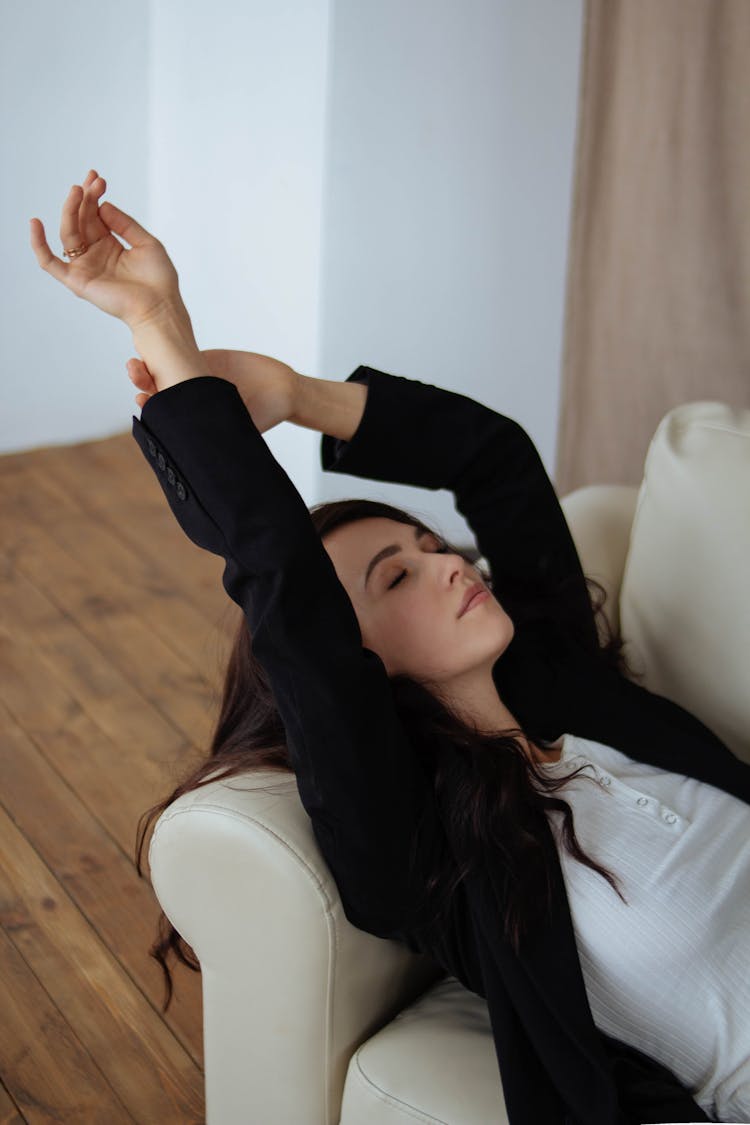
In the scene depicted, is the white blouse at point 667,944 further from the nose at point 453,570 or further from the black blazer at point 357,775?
the nose at point 453,570

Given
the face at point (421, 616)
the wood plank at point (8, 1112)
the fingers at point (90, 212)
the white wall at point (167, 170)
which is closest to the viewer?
the fingers at point (90, 212)

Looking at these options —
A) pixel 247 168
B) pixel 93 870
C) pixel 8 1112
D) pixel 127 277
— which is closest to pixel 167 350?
pixel 127 277

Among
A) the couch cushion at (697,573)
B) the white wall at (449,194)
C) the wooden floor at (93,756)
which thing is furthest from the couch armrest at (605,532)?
the white wall at (449,194)

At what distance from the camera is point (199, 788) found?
48.5 inches

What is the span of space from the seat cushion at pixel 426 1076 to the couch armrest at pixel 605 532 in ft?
1.88

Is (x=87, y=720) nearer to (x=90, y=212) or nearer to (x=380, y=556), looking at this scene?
(x=380, y=556)

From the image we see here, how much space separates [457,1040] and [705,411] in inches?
32.5

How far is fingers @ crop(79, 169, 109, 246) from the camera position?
1.19m

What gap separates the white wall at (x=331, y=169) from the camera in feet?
8.97

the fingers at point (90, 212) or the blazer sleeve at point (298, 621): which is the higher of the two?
the fingers at point (90, 212)

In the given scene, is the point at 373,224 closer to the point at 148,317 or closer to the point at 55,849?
the point at 55,849

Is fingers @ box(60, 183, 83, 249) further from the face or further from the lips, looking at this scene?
the lips

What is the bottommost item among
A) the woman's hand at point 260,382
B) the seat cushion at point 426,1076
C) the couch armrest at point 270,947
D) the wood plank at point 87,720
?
the wood plank at point 87,720

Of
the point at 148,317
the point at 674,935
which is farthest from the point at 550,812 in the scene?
the point at 148,317
